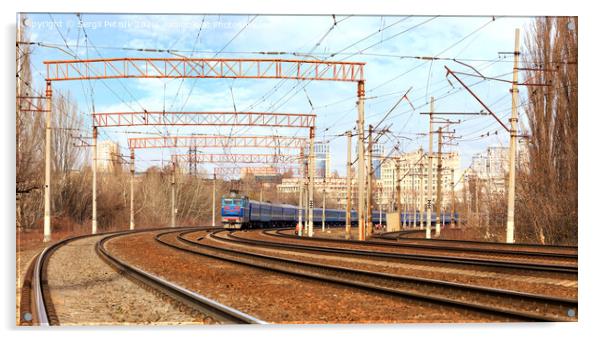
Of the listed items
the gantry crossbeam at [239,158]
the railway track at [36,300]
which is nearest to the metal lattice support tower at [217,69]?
the railway track at [36,300]

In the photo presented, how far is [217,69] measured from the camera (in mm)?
16188

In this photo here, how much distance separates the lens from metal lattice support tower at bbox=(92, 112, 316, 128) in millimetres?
23766

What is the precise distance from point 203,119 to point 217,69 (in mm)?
10290

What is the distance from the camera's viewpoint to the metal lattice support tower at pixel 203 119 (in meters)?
23.8

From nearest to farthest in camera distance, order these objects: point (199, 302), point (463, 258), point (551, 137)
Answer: point (199, 302), point (463, 258), point (551, 137)

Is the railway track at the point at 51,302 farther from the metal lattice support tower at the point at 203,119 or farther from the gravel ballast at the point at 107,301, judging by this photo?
the metal lattice support tower at the point at 203,119

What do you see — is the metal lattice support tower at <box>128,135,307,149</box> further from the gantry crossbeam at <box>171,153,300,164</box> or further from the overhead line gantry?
the overhead line gantry

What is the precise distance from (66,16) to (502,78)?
1233 cm

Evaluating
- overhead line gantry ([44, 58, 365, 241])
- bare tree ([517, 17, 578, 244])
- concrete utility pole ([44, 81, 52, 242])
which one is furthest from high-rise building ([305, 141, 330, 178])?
overhead line gantry ([44, 58, 365, 241])

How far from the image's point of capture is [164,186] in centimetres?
4859

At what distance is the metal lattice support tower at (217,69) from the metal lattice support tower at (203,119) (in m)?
6.91

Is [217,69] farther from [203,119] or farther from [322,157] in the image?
[322,157]

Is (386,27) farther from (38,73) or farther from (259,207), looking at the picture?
(259,207)

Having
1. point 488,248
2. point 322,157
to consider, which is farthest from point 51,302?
point 322,157
